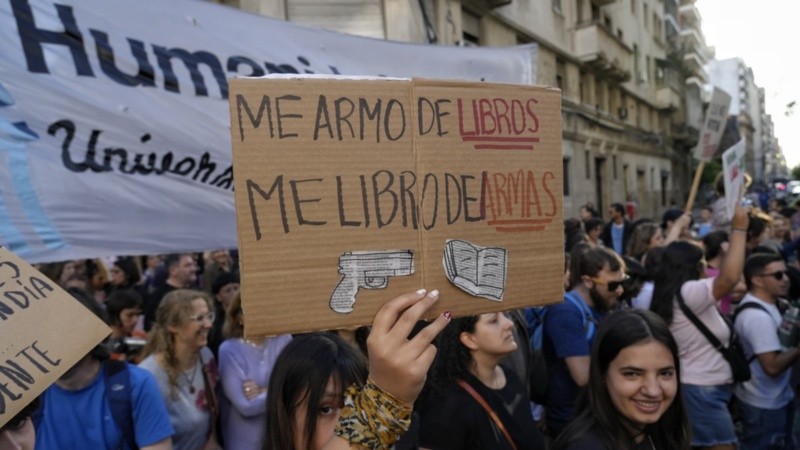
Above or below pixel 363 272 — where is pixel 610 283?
below

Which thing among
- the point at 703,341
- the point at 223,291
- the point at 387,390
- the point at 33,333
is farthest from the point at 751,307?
the point at 33,333

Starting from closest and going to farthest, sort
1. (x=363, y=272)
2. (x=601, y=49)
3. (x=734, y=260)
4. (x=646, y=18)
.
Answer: (x=363, y=272) < (x=734, y=260) < (x=601, y=49) < (x=646, y=18)

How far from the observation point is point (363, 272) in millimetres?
1279

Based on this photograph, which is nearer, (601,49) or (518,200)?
(518,200)

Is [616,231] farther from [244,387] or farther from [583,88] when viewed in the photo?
[583,88]

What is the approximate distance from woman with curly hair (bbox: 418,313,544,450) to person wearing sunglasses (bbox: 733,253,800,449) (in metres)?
1.83

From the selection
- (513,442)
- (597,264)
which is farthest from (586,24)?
(513,442)

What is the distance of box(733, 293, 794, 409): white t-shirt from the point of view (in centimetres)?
371

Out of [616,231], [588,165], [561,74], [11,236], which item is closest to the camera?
[11,236]

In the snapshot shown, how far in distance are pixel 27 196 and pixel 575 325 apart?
2.68 m

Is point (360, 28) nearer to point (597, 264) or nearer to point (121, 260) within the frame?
point (121, 260)

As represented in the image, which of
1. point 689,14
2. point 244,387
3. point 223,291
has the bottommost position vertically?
point 244,387

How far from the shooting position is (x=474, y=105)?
141 centimetres

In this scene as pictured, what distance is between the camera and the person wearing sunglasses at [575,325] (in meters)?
3.36
